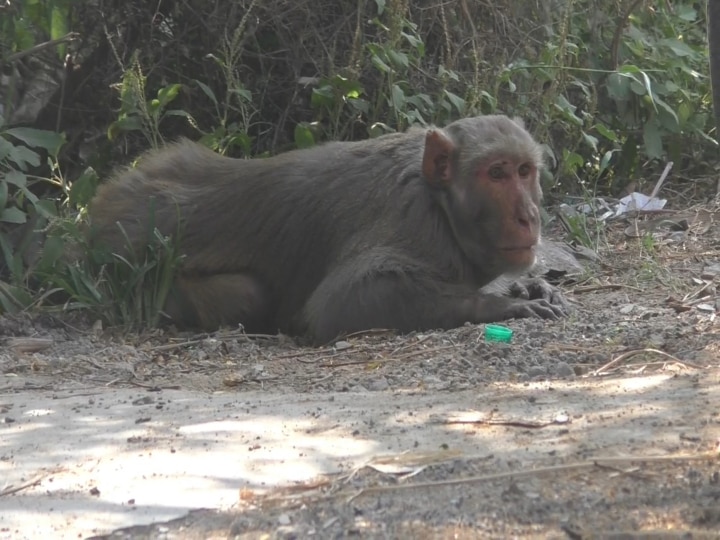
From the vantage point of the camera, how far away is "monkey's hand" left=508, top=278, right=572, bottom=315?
21.6 feet

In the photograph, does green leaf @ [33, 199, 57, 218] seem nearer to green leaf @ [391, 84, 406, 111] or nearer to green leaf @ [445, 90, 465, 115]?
green leaf @ [391, 84, 406, 111]

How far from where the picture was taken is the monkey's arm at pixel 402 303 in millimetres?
6266

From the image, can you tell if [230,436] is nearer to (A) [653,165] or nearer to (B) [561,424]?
(B) [561,424]

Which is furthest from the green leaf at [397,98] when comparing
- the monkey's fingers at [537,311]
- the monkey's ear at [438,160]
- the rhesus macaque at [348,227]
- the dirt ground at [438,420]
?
the monkey's fingers at [537,311]

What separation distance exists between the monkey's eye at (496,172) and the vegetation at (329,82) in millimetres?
1750

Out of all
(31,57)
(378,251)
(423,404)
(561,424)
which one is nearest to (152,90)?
(31,57)

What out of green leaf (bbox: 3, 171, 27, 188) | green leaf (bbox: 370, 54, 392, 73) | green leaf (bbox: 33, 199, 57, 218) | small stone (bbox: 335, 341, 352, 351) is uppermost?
green leaf (bbox: 370, 54, 392, 73)

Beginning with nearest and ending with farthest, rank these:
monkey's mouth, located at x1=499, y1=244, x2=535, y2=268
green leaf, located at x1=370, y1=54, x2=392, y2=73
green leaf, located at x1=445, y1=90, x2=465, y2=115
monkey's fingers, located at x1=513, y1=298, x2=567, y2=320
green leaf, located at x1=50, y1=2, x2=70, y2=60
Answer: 1. monkey's fingers, located at x1=513, y1=298, x2=567, y2=320
2. monkey's mouth, located at x1=499, y1=244, x2=535, y2=268
3. green leaf, located at x1=50, y1=2, x2=70, y2=60
4. green leaf, located at x1=370, y1=54, x2=392, y2=73
5. green leaf, located at x1=445, y1=90, x2=465, y2=115

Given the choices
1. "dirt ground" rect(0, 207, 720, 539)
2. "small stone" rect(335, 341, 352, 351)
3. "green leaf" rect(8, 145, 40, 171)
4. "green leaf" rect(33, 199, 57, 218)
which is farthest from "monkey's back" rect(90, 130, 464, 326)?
"small stone" rect(335, 341, 352, 351)

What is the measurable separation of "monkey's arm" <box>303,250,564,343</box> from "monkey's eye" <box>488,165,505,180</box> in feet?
2.09

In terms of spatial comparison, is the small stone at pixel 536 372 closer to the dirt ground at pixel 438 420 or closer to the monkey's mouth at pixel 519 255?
the dirt ground at pixel 438 420

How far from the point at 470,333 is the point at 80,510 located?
113 inches

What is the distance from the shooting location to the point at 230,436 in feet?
12.8

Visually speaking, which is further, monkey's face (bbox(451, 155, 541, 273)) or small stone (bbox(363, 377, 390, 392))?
monkey's face (bbox(451, 155, 541, 273))
